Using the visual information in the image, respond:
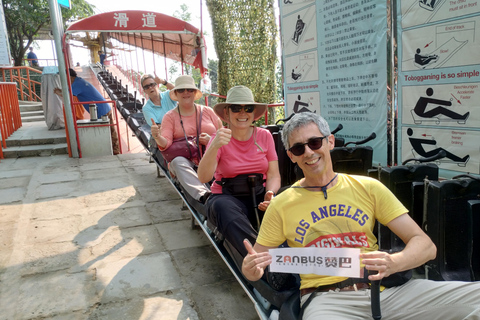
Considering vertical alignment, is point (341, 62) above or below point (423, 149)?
above

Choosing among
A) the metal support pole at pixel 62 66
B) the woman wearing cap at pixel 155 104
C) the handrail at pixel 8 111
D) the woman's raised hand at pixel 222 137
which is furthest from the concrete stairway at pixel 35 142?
the woman's raised hand at pixel 222 137

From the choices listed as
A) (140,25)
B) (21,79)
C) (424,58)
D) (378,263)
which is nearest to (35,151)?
(140,25)

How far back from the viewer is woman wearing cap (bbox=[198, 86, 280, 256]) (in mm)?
2609

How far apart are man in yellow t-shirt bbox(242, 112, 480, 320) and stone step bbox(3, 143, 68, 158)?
7.49 metres

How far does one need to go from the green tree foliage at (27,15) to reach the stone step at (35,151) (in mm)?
14228

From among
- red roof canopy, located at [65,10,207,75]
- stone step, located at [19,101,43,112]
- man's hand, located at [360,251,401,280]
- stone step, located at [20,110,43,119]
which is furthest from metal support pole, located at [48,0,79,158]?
man's hand, located at [360,251,401,280]

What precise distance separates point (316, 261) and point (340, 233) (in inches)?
10.3

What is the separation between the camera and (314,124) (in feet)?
5.87

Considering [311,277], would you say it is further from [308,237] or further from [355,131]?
[355,131]

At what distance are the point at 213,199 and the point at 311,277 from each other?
3.58 ft

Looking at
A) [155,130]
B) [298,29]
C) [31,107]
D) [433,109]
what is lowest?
[155,130]

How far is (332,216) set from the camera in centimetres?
171

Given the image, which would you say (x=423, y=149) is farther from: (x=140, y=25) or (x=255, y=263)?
(x=140, y=25)

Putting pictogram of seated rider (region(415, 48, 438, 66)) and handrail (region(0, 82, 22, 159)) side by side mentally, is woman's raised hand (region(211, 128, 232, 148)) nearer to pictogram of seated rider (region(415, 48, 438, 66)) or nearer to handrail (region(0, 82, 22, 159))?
pictogram of seated rider (region(415, 48, 438, 66))
